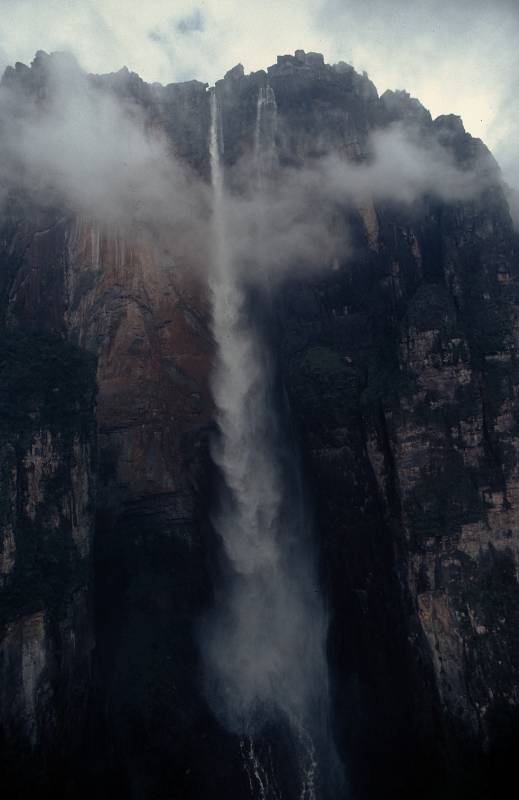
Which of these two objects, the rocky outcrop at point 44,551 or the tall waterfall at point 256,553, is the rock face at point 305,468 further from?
the tall waterfall at point 256,553

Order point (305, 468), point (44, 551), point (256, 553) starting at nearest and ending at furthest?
point (44, 551) → point (256, 553) → point (305, 468)

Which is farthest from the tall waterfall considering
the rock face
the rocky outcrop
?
the rocky outcrop

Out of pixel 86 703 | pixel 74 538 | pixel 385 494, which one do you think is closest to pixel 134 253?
pixel 74 538

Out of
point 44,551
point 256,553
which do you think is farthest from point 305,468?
point 44,551

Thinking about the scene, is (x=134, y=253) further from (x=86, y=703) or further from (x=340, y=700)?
(x=340, y=700)

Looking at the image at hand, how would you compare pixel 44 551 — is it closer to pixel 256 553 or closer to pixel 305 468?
pixel 256 553

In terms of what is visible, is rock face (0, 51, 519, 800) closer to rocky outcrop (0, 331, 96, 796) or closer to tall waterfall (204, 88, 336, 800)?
rocky outcrop (0, 331, 96, 796)

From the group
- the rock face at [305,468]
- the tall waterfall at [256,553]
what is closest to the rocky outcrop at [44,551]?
the rock face at [305,468]
